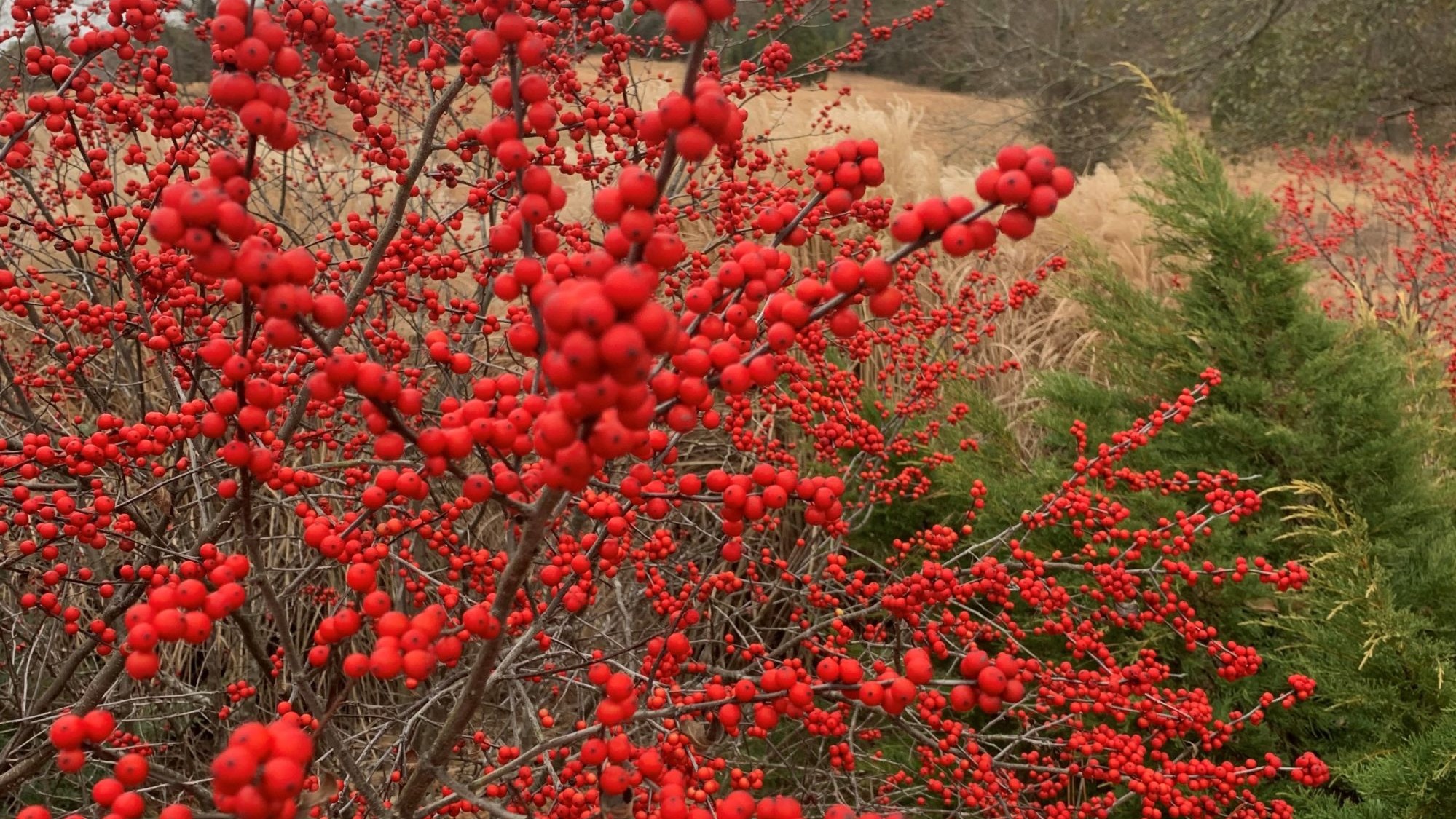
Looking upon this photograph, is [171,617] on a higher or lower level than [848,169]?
lower

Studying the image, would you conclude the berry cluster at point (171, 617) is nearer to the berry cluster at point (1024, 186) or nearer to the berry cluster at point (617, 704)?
the berry cluster at point (617, 704)

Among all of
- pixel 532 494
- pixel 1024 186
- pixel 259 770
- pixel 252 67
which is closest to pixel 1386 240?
pixel 1024 186

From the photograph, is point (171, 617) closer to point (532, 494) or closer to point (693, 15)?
point (532, 494)

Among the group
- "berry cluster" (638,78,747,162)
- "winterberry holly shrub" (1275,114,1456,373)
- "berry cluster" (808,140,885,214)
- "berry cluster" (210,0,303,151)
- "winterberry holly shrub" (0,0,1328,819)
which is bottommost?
"winterberry holly shrub" (1275,114,1456,373)

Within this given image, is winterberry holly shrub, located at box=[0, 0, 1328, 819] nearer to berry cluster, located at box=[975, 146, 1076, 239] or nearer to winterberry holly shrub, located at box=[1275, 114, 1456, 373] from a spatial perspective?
berry cluster, located at box=[975, 146, 1076, 239]

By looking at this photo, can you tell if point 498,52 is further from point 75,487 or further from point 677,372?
point 75,487

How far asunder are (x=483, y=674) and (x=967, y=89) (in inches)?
879

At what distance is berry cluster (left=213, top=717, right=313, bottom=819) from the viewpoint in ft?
2.67

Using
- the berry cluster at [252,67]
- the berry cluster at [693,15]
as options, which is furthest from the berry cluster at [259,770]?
the berry cluster at [693,15]

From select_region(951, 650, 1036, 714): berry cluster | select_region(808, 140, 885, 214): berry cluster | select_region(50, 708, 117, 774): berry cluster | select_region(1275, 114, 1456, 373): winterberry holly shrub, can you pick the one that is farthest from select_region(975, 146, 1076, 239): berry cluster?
select_region(1275, 114, 1456, 373): winterberry holly shrub

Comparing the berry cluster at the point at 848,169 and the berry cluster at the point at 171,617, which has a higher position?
the berry cluster at the point at 848,169

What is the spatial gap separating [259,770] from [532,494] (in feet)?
1.46

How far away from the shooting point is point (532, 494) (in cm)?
117

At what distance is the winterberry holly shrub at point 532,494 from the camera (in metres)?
0.91
